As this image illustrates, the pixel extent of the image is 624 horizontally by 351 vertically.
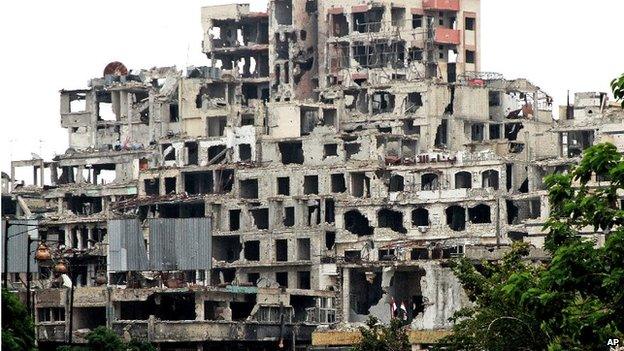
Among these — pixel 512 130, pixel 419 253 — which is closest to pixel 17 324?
pixel 419 253

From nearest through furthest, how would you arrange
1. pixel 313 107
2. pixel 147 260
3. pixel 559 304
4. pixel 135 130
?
1. pixel 559 304
2. pixel 147 260
3. pixel 313 107
4. pixel 135 130

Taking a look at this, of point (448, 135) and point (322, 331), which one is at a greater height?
point (448, 135)

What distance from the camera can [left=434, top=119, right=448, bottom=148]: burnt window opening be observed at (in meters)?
118

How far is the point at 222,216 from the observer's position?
115 metres

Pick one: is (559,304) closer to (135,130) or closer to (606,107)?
(606,107)

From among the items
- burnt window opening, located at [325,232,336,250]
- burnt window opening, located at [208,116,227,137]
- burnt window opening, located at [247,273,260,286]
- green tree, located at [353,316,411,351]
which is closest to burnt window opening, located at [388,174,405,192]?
burnt window opening, located at [325,232,336,250]

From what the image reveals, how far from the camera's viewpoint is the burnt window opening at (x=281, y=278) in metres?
113

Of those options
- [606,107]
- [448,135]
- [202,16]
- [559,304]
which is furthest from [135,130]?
[559,304]

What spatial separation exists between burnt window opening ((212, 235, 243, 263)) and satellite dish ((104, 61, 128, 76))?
14.3 m

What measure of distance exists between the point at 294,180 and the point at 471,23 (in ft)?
60.7

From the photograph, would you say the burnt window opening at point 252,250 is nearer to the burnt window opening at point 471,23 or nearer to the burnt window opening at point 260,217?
the burnt window opening at point 260,217

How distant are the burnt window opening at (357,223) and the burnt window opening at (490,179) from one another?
5357 mm

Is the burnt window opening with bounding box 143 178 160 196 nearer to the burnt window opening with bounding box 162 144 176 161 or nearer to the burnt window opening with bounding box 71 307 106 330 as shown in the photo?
the burnt window opening with bounding box 162 144 176 161

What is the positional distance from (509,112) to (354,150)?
34.6 feet
